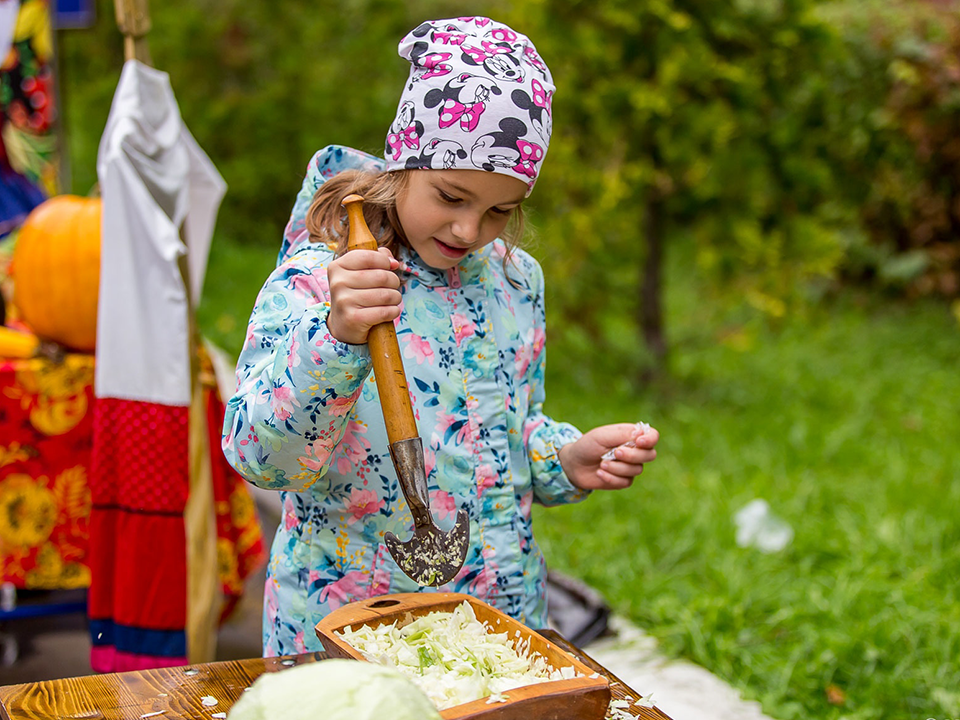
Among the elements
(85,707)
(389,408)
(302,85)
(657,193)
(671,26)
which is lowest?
(85,707)

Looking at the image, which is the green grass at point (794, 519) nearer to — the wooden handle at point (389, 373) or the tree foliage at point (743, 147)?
the tree foliage at point (743, 147)

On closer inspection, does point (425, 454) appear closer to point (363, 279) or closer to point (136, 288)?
point (363, 279)

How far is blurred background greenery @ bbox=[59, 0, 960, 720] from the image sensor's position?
125 inches

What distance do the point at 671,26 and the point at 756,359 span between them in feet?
8.75

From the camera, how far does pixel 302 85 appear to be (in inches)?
386

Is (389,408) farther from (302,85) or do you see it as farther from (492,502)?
(302,85)

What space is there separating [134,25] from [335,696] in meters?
2.21

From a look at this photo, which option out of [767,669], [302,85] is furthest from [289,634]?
[302,85]

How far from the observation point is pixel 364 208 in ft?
5.07

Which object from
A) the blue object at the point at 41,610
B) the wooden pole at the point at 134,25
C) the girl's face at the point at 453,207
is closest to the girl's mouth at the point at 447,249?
the girl's face at the point at 453,207

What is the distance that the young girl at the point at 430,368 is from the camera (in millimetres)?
1337

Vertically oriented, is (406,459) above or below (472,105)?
below

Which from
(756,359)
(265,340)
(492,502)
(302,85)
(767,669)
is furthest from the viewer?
(302,85)

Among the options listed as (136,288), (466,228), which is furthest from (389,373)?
(136,288)
